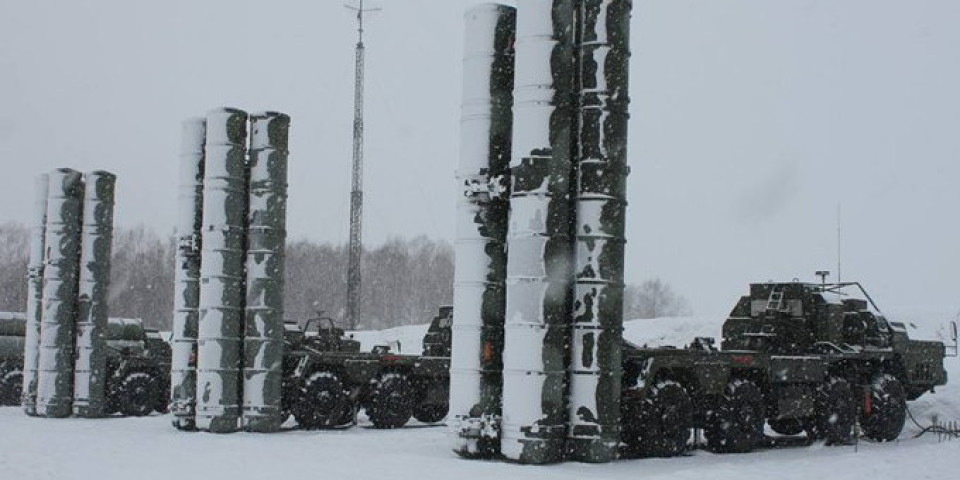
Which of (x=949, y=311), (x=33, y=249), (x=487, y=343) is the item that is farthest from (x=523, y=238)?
(x=949, y=311)

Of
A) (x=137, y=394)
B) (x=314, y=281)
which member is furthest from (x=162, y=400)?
(x=314, y=281)

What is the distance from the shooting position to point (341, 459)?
1819cm

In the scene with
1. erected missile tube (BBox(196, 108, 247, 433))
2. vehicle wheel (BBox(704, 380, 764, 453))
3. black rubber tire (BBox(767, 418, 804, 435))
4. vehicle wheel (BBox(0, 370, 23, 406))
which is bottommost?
vehicle wheel (BBox(0, 370, 23, 406))

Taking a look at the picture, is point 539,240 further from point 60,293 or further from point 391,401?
point 60,293

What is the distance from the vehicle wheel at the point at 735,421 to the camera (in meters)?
20.6

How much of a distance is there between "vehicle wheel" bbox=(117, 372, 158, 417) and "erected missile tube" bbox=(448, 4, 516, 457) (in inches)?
486

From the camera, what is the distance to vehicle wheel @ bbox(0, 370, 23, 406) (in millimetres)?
33188

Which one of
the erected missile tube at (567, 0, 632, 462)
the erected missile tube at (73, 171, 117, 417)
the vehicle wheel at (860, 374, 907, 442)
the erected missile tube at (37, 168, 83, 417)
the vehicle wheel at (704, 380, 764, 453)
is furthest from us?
the erected missile tube at (37, 168, 83, 417)

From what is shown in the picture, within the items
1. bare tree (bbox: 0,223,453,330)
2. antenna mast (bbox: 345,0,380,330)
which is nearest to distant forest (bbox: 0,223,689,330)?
bare tree (bbox: 0,223,453,330)

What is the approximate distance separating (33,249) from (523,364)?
1774 centimetres

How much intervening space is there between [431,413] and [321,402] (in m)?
3.92

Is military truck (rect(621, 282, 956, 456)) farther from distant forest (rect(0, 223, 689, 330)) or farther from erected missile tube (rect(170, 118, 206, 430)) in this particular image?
distant forest (rect(0, 223, 689, 330))

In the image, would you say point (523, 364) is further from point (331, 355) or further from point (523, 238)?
point (331, 355)

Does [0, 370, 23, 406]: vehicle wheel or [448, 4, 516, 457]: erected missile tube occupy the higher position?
[448, 4, 516, 457]: erected missile tube
